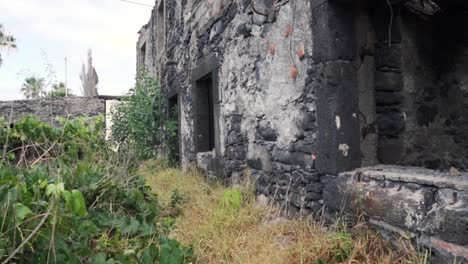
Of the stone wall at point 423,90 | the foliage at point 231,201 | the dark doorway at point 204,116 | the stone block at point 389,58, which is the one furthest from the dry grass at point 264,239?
the dark doorway at point 204,116

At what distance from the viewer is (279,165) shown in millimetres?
3598

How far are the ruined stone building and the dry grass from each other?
0.44ft

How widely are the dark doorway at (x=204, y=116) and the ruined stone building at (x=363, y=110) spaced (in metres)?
1.63

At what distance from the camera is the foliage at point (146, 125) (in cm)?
734

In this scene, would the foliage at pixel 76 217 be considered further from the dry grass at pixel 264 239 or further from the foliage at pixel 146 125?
the foliage at pixel 146 125

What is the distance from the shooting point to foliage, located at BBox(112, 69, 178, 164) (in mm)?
7336

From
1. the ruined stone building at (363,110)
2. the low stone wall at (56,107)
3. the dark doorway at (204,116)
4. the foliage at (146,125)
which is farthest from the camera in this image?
the low stone wall at (56,107)

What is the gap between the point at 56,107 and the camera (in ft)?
37.7

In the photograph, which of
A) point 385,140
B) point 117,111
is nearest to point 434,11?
point 385,140

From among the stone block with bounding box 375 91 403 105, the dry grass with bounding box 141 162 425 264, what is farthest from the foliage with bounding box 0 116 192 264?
the stone block with bounding box 375 91 403 105

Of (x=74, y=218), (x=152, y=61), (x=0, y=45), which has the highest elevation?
(x=0, y=45)

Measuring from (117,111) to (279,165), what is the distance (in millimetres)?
5507

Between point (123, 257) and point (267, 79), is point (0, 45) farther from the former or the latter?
point (123, 257)

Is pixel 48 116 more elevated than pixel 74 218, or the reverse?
pixel 48 116
